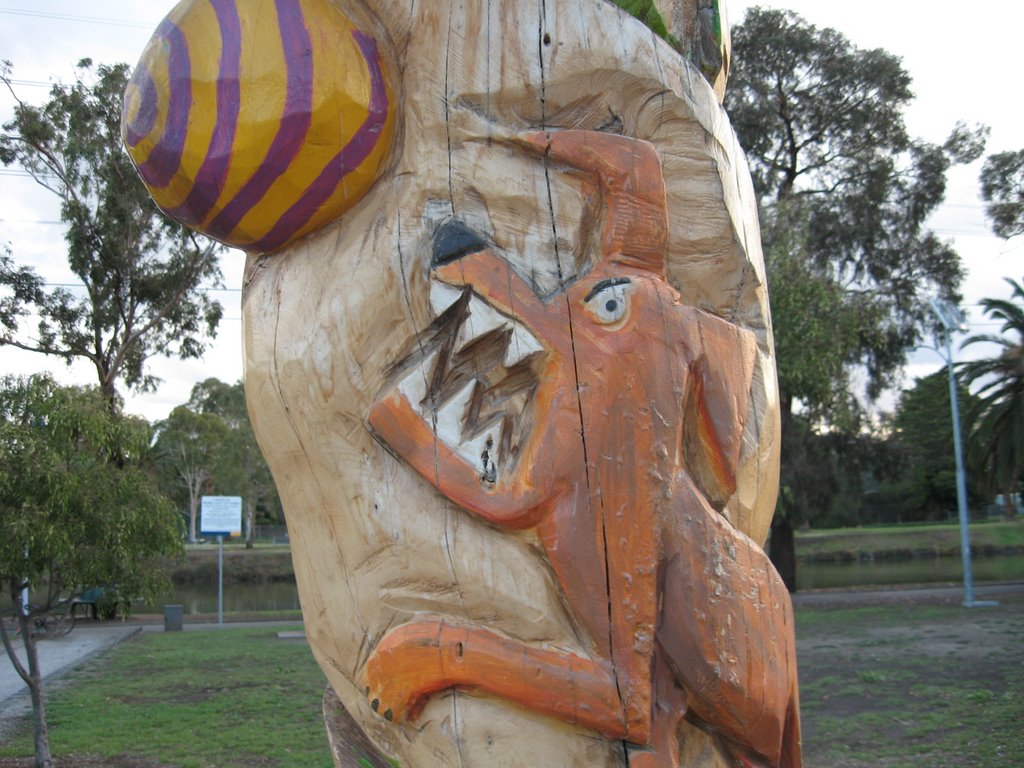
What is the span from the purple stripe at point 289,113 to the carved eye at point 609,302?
47 centimetres

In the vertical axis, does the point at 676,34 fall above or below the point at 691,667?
above

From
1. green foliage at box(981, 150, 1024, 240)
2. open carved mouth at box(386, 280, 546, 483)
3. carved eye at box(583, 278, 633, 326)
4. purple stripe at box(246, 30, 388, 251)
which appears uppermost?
green foliage at box(981, 150, 1024, 240)

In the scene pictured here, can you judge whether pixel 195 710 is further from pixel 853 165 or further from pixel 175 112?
pixel 853 165

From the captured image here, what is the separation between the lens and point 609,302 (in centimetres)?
126

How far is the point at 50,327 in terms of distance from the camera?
1496 centimetres

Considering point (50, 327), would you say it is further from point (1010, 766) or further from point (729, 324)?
point (729, 324)

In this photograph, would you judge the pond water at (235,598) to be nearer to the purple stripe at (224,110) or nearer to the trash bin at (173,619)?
the trash bin at (173,619)

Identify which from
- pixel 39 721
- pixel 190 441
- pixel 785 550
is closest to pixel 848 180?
pixel 785 550

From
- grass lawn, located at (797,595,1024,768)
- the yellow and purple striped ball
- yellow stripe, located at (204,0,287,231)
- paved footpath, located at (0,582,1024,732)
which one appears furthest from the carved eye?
paved footpath, located at (0,582,1024,732)

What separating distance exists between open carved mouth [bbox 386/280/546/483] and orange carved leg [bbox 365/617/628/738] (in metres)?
0.22

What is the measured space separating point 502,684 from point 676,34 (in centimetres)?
105

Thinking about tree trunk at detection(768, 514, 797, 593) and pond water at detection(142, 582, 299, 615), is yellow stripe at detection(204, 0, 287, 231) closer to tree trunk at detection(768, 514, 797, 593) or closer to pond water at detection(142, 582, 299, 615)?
tree trunk at detection(768, 514, 797, 593)

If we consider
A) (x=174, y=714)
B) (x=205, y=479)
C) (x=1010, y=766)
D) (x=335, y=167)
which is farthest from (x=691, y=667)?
(x=205, y=479)

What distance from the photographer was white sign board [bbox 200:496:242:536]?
13.6 m
